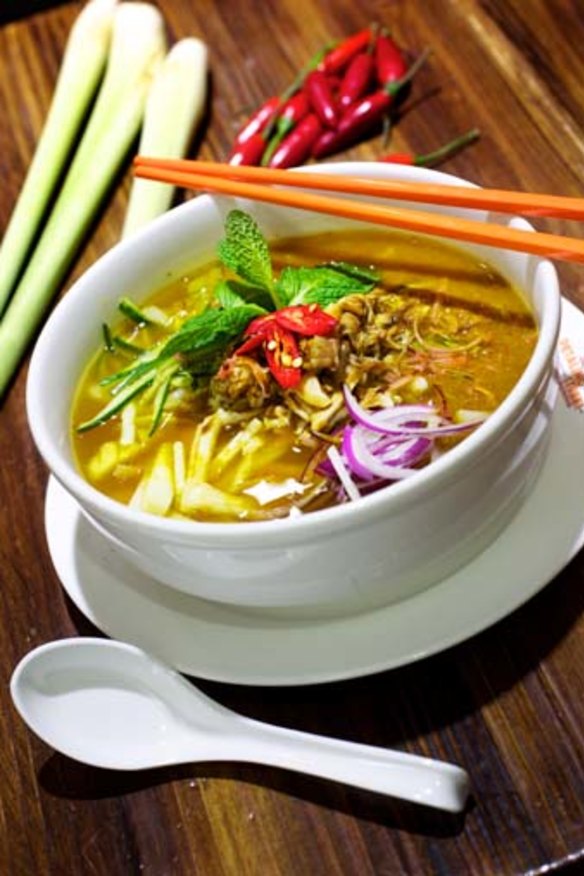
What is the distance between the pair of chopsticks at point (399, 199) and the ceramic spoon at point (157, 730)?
25.9 inches

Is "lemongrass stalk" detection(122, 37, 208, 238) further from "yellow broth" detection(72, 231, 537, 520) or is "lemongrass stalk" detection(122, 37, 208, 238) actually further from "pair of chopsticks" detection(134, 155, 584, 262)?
"yellow broth" detection(72, 231, 537, 520)

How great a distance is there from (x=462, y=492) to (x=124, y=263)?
70cm

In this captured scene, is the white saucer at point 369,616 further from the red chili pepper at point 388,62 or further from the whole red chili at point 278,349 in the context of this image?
the red chili pepper at point 388,62

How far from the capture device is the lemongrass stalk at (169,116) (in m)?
2.18

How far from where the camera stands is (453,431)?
137 cm

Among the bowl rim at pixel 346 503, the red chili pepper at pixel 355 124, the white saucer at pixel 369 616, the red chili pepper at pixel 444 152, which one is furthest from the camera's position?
the red chili pepper at pixel 355 124

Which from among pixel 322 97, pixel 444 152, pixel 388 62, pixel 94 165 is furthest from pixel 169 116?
pixel 444 152

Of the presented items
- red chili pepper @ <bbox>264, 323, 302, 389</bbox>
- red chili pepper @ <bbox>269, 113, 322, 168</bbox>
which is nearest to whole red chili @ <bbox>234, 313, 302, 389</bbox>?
red chili pepper @ <bbox>264, 323, 302, 389</bbox>

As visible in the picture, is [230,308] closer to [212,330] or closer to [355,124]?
[212,330]

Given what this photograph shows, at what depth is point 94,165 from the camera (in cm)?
232

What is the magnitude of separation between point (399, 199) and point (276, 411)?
35 centimetres

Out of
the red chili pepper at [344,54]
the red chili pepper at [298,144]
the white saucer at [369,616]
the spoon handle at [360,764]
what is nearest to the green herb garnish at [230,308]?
the white saucer at [369,616]

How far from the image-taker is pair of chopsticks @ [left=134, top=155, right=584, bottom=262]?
4.82 feet

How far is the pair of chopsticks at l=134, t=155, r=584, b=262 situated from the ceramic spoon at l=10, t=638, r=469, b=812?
66 cm
